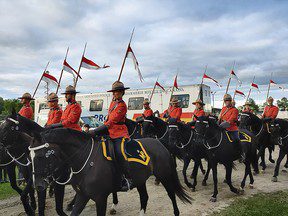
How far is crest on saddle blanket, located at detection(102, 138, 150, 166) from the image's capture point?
5.36m

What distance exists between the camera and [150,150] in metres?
6.15

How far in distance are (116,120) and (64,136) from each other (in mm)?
1127

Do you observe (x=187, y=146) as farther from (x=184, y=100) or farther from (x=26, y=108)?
(x=184, y=100)

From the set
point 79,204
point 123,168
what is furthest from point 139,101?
point 79,204

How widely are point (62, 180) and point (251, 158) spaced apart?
7.27 meters

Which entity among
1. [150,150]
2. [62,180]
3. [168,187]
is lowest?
[168,187]

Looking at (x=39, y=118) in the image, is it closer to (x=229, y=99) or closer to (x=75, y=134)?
(x=229, y=99)

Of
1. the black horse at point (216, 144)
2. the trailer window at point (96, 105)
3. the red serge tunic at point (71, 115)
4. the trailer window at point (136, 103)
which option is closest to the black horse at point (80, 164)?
the red serge tunic at point (71, 115)

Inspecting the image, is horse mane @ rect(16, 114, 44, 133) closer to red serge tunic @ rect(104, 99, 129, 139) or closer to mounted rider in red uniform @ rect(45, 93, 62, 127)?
mounted rider in red uniform @ rect(45, 93, 62, 127)

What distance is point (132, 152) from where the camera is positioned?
5.64 metres

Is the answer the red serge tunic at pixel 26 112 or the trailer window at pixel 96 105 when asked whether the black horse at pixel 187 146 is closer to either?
the red serge tunic at pixel 26 112

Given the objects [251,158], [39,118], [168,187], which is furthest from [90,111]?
[168,187]

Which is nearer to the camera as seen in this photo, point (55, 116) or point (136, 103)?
point (55, 116)

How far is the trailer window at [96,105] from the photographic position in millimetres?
27234
